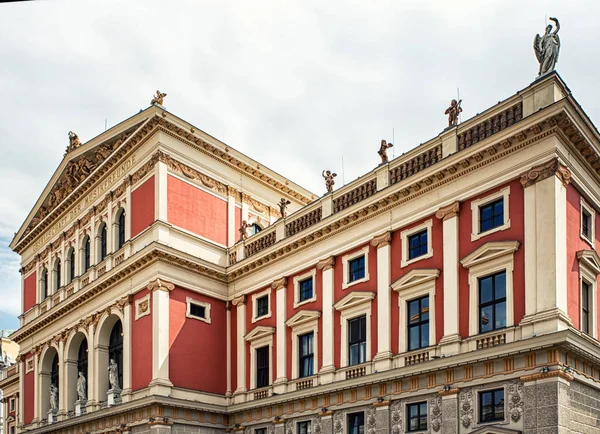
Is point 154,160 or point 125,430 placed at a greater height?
point 154,160

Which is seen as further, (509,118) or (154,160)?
(154,160)

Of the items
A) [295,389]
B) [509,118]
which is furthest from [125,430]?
[509,118]

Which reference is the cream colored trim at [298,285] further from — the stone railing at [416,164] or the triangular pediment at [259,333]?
the stone railing at [416,164]

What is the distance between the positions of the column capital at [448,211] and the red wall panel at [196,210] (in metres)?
13.9

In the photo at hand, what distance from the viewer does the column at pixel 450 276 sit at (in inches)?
933

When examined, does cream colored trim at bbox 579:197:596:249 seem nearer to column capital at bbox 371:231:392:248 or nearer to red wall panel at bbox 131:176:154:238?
column capital at bbox 371:231:392:248

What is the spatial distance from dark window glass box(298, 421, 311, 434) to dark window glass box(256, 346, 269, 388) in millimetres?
3520

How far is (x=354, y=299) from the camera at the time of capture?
28.0 meters

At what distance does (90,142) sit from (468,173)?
76.3ft

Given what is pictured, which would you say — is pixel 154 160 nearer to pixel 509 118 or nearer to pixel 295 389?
pixel 295 389

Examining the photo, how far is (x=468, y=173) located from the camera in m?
24.6

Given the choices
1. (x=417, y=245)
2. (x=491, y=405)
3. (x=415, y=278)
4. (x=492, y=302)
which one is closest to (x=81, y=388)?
(x=415, y=278)

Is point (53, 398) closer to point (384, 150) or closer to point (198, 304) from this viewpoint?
point (198, 304)

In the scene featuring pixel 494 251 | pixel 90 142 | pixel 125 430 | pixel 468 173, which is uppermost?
pixel 90 142
